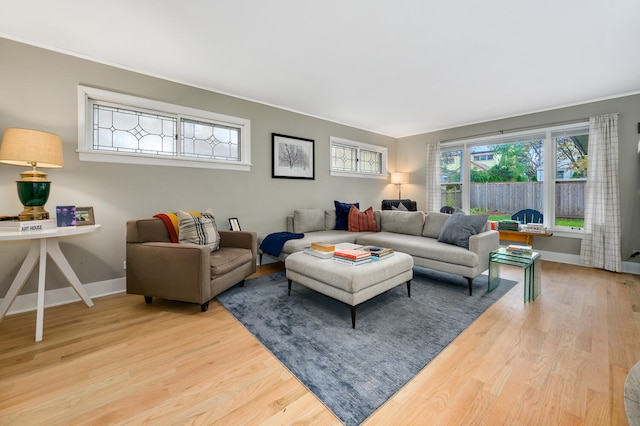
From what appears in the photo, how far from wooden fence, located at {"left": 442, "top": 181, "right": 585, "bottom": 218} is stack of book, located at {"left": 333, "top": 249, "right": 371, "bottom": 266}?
3736 millimetres

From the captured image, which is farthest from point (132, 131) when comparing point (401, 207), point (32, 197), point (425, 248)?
point (401, 207)

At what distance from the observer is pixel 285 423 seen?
122 cm

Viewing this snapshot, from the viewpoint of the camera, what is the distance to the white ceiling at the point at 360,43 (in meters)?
2.00

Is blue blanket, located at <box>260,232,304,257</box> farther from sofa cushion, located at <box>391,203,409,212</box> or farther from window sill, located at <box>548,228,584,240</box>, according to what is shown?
window sill, located at <box>548,228,584,240</box>

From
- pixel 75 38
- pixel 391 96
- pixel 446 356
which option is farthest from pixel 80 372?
pixel 391 96

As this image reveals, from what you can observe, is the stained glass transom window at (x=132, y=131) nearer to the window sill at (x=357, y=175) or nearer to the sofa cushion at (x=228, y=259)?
the sofa cushion at (x=228, y=259)

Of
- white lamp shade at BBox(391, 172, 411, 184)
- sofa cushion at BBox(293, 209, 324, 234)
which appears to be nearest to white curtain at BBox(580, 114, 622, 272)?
white lamp shade at BBox(391, 172, 411, 184)

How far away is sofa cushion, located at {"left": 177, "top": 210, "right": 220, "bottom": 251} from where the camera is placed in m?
2.67

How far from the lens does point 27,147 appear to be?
2066mm

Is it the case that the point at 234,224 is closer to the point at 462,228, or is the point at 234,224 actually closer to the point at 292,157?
the point at 292,157

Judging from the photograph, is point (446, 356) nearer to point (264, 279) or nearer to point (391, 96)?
point (264, 279)

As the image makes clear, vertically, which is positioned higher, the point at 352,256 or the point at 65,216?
the point at 65,216

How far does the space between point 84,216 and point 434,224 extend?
4.04 m

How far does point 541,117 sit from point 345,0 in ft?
13.6
